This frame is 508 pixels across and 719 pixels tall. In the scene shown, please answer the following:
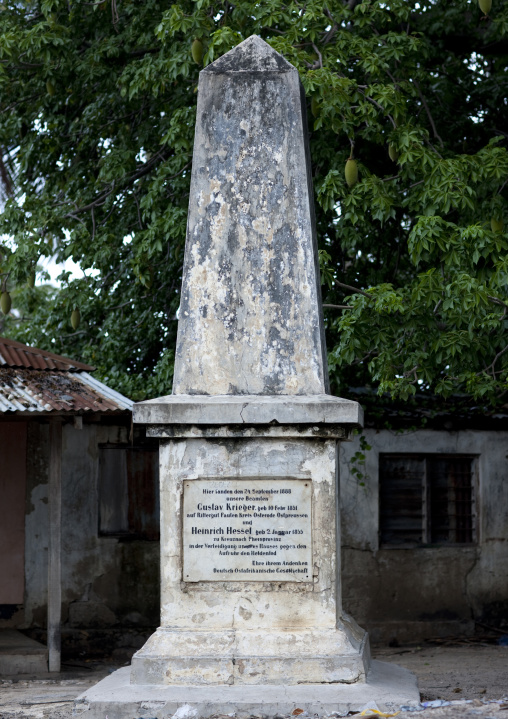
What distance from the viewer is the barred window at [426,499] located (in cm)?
1124

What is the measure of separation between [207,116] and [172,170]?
12.6 feet

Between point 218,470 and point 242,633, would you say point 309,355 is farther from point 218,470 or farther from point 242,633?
point 242,633

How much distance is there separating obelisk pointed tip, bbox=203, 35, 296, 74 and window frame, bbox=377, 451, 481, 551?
6464 millimetres

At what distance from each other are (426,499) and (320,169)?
4293 mm

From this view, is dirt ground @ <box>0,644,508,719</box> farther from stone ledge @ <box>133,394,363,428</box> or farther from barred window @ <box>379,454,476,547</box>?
stone ledge @ <box>133,394,363,428</box>

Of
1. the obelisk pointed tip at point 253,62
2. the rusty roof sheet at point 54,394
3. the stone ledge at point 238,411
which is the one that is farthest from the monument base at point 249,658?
the rusty roof sheet at point 54,394

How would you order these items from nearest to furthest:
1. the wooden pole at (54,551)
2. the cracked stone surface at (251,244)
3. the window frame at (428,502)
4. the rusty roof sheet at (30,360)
A: 1. the cracked stone surface at (251,244)
2. the wooden pole at (54,551)
3. the rusty roof sheet at (30,360)
4. the window frame at (428,502)

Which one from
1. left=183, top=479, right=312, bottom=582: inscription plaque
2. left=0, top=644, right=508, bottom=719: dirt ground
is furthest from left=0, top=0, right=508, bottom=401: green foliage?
left=183, top=479, right=312, bottom=582: inscription plaque

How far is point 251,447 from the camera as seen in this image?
16.9ft

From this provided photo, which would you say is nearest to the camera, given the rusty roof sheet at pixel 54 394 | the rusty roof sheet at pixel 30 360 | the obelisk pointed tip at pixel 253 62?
the obelisk pointed tip at pixel 253 62

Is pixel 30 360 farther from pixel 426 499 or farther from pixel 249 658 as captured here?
pixel 249 658

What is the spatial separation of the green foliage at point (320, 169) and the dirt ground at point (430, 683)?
2.46 meters

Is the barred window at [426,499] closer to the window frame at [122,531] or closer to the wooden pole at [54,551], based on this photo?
Answer: the window frame at [122,531]

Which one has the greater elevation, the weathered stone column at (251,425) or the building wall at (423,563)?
the weathered stone column at (251,425)
